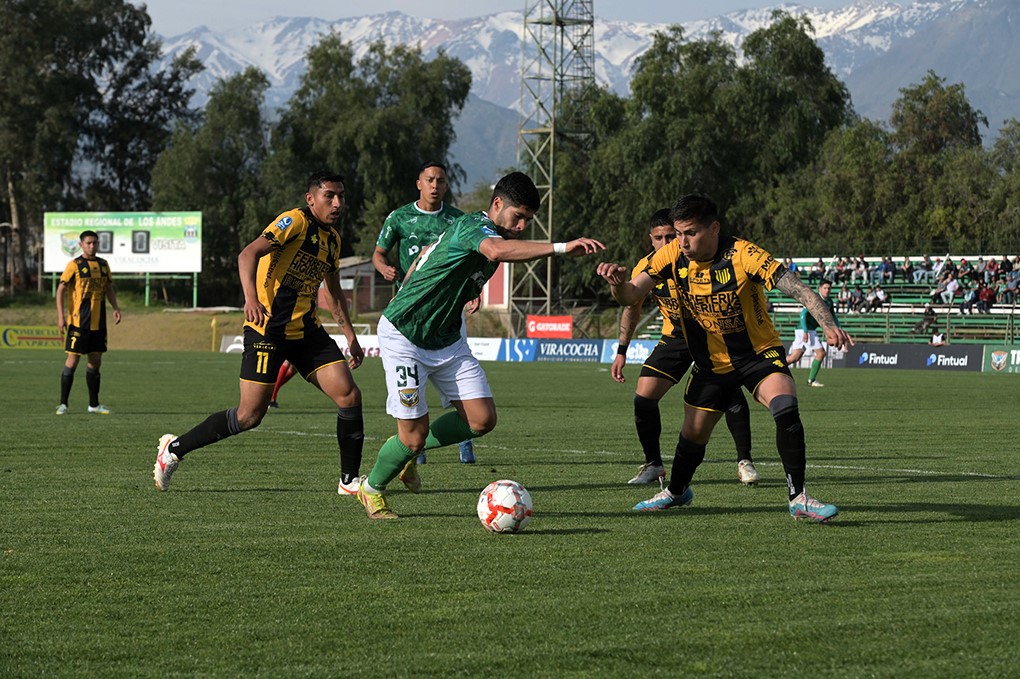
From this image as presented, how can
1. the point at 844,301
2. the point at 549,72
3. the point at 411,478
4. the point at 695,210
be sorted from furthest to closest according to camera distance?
the point at 549,72, the point at 844,301, the point at 411,478, the point at 695,210

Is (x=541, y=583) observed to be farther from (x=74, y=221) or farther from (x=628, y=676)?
(x=74, y=221)

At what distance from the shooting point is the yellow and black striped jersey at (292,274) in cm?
910

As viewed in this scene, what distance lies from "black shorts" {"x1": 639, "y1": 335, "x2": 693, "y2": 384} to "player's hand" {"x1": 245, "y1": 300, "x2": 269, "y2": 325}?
114 inches

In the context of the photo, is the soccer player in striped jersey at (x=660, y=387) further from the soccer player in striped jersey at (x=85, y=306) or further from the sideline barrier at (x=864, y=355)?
the sideline barrier at (x=864, y=355)

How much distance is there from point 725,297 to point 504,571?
2.46 meters

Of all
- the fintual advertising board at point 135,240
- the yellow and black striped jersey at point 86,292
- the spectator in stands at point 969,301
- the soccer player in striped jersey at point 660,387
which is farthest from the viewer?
the fintual advertising board at point 135,240

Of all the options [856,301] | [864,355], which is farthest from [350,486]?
[856,301]

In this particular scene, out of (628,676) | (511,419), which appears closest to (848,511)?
(628,676)

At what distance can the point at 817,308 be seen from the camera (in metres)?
7.49

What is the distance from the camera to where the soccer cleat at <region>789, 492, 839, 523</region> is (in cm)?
768

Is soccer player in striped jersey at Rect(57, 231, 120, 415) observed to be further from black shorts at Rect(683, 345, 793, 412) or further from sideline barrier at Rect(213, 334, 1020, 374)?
sideline barrier at Rect(213, 334, 1020, 374)

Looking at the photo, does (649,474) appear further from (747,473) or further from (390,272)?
(390,272)

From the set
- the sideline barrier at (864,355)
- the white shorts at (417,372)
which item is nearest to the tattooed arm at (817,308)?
the white shorts at (417,372)

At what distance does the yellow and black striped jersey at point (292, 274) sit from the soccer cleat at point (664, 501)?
8.37ft
